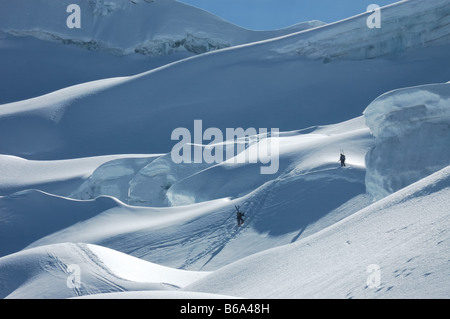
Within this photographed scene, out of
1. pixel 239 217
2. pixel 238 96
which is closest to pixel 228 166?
pixel 239 217

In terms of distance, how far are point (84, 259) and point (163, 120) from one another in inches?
1074

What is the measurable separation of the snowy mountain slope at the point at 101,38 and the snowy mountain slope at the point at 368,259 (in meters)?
48.9

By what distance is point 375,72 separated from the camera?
38625mm

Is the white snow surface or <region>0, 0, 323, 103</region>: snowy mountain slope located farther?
<region>0, 0, 323, 103</region>: snowy mountain slope

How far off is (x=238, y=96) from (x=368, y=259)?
3296cm

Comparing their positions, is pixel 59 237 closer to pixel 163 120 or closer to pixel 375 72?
pixel 163 120

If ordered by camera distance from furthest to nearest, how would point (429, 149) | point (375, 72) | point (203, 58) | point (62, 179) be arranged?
point (203, 58) < point (375, 72) < point (62, 179) < point (429, 149)

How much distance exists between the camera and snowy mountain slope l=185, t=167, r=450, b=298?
223 inches

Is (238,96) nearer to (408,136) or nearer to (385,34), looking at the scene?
(385,34)

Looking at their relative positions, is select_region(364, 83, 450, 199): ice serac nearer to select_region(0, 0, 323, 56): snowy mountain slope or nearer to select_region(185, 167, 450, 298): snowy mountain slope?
select_region(185, 167, 450, 298): snowy mountain slope

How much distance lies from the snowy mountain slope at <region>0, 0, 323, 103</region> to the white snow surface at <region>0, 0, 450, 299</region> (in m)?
0.20

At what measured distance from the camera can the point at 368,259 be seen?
22.4ft

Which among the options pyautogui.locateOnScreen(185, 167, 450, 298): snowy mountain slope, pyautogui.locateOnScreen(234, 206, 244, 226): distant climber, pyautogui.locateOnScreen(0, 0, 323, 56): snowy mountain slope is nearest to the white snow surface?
pyautogui.locateOnScreen(185, 167, 450, 298): snowy mountain slope

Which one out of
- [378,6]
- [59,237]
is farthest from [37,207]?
[378,6]
